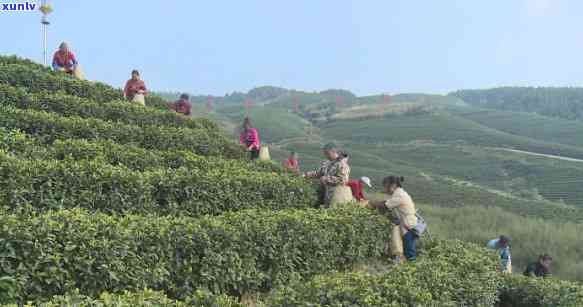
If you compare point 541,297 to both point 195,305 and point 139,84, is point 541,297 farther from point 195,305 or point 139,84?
point 139,84

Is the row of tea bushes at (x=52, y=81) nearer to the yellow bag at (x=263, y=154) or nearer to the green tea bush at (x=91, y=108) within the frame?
the green tea bush at (x=91, y=108)

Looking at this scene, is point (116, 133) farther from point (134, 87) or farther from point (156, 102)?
point (156, 102)

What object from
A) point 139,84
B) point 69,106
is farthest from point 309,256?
point 139,84

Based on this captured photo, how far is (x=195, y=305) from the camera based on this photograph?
5.49 meters

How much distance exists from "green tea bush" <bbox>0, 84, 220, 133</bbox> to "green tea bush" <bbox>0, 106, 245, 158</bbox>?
4.27 ft

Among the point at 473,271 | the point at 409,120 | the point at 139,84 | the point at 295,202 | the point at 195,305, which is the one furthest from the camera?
the point at 409,120

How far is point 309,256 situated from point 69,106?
28.8 ft

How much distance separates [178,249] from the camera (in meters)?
7.41

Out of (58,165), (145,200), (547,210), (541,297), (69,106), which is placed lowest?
(547,210)

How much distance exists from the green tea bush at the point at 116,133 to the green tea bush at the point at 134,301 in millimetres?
7609

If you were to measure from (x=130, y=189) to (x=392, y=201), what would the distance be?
4.74 meters

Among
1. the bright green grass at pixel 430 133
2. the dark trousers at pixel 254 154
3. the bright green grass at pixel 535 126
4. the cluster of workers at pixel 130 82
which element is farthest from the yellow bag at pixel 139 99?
the bright green grass at pixel 535 126

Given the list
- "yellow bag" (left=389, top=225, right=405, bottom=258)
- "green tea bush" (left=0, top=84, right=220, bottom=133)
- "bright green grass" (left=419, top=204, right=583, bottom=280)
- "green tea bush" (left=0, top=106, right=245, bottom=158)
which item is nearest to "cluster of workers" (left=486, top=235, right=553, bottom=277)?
"yellow bag" (left=389, top=225, right=405, bottom=258)

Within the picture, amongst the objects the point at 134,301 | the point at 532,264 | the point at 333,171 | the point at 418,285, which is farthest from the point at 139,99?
the point at 134,301
